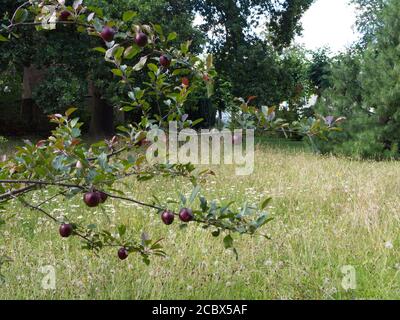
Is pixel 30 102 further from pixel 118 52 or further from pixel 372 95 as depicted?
pixel 118 52

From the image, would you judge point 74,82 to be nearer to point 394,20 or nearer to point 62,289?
point 394,20

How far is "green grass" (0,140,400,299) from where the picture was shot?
10.8ft

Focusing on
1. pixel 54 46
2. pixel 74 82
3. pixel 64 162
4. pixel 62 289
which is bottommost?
pixel 62 289

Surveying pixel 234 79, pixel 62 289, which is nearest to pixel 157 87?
pixel 62 289

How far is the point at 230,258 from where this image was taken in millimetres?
3889

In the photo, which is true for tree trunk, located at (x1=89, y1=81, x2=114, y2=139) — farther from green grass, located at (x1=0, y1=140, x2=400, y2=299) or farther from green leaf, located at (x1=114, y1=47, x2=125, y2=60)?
green leaf, located at (x1=114, y1=47, x2=125, y2=60)

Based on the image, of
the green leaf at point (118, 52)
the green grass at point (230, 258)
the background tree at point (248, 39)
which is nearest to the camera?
the green leaf at point (118, 52)

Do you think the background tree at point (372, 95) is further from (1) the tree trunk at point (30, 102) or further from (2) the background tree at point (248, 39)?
(1) the tree trunk at point (30, 102)

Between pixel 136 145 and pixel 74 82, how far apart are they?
1051cm

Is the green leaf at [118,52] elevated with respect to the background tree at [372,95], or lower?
lower

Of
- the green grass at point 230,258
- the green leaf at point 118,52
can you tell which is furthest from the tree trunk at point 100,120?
the green leaf at point 118,52

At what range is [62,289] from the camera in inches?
126

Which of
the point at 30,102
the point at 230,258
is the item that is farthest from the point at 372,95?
the point at 30,102

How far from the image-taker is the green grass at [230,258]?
3.28 metres
